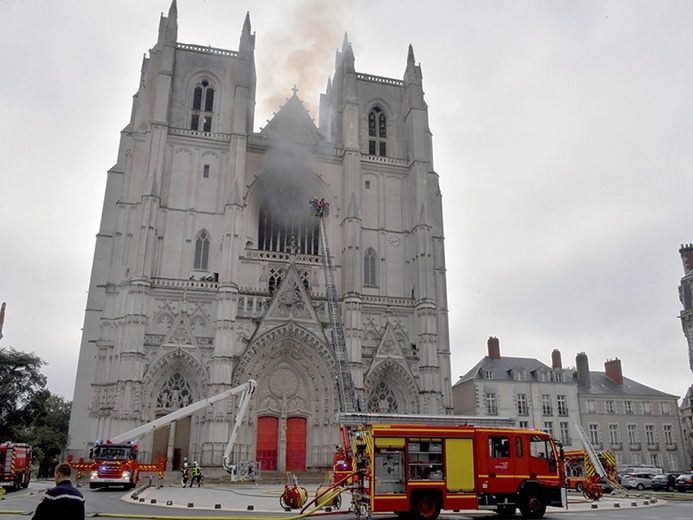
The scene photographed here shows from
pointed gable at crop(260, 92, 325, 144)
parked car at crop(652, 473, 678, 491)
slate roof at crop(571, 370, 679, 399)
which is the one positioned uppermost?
pointed gable at crop(260, 92, 325, 144)

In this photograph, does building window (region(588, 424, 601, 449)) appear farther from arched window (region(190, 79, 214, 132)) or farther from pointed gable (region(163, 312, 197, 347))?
arched window (region(190, 79, 214, 132))

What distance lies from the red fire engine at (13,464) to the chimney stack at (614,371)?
4289cm

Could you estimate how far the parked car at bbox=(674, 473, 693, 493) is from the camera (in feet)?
89.1

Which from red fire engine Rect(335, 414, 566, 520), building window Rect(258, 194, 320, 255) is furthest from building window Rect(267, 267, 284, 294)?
red fire engine Rect(335, 414, 566, 520)

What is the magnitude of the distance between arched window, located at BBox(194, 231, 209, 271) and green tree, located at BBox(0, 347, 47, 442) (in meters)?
19.8

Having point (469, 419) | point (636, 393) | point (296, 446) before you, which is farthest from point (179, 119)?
point (636, 393)

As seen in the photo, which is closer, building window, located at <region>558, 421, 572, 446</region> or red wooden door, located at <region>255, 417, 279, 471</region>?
red wooden door, located at <region>255, 417, 279, 471</region>

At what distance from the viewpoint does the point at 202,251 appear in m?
34.6

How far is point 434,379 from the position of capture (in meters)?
33.6

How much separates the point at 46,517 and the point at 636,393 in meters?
49.5

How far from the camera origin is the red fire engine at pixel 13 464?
20172 millimetres

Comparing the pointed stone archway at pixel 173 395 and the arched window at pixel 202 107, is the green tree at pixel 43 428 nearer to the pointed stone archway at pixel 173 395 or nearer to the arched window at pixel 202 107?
the pointed stone archway at pixel 173 395

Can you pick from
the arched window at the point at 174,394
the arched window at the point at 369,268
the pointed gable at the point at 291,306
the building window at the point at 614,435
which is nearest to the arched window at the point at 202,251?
the pointed gable at the point at 291,306

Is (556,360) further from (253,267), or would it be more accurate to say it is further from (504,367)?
(253,267)
